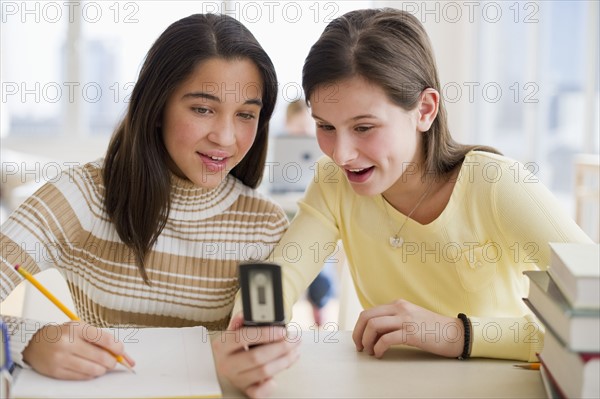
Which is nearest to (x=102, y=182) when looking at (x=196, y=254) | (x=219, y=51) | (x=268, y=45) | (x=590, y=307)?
(x=196, y=254)

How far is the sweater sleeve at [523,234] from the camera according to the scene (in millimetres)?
1215

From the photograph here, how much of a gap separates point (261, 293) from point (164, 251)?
24.0 inches

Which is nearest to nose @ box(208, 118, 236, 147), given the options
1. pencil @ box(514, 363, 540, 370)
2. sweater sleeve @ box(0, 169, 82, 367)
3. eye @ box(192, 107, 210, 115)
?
eye @ box(192, 107, 210, 115)

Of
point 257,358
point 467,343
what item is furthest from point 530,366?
point 257,358

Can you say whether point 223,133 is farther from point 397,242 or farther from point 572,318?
point 572,318

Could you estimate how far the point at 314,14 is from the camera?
Result: 5.57m

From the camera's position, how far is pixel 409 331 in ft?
3.95

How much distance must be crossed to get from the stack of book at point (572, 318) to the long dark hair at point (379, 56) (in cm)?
46

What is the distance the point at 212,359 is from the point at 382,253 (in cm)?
49

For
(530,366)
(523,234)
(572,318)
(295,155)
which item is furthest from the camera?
(295,155)

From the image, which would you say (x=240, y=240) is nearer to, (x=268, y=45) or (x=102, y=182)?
(x=102, y=182)

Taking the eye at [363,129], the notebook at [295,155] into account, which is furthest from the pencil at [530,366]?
the notebook at [295,155]

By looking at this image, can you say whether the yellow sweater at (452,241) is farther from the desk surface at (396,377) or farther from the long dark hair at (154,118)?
the long dark hair at (154,118)

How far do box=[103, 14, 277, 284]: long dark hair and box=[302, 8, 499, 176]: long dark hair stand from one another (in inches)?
5.7
